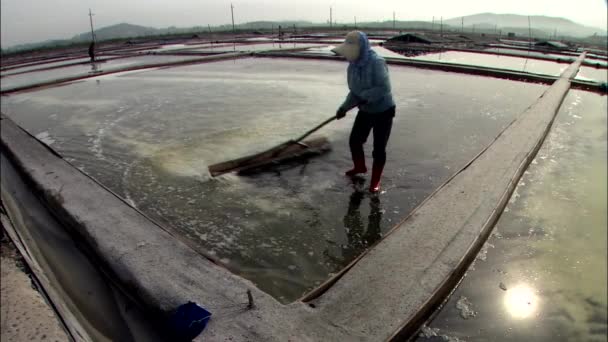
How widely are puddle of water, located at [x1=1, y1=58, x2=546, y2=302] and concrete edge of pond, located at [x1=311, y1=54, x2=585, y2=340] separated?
0.32 meters

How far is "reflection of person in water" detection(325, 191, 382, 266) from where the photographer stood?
9.14 ft

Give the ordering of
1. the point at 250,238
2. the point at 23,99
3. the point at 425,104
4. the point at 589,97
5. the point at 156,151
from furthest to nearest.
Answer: the point at 23,99, the point at 589,97, the point at 425,104, the point at 156,151, the point at 250,238

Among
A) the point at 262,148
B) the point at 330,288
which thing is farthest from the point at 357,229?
the point at 262,148

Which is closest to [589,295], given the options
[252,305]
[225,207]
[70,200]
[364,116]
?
[252,305]

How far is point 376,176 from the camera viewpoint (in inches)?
148

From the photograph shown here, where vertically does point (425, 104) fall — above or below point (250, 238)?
above

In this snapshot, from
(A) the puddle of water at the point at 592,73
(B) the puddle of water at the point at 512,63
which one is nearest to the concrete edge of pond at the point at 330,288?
(A) the puddle of water at the point at 592,73

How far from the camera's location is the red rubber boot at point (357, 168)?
4047 millimetres

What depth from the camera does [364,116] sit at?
3.73 m

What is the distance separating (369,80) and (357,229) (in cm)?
138

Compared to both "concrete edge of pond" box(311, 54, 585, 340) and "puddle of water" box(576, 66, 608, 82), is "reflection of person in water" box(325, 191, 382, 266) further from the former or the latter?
"puddle of water" box(576, 66, 608, 82)

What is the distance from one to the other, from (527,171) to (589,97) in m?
5.93

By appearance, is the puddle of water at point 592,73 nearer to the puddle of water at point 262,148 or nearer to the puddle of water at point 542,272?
the puddle of water at point 262,148

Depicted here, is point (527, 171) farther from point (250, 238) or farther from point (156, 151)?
point (156, 151)
